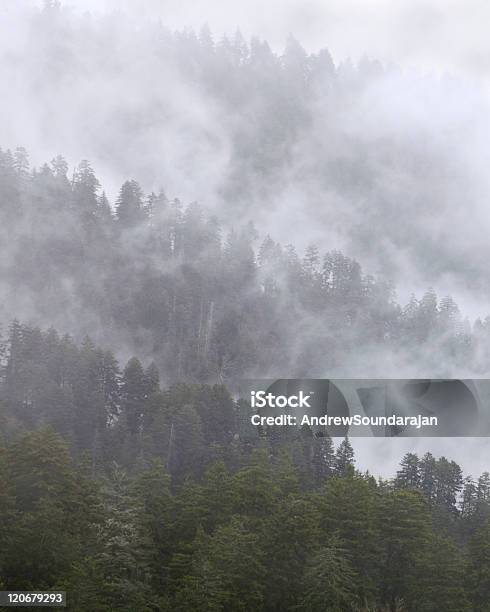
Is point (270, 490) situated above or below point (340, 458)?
below

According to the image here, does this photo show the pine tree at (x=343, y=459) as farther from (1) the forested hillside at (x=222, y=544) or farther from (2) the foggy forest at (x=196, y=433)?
(1) the forested hillside at (x=222, y=544)

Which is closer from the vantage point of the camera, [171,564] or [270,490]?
[171,564]

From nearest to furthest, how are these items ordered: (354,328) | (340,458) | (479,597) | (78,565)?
(78,565) → (479,597) → (340,458) → (354,328)

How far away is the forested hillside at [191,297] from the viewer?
143000 millimetres

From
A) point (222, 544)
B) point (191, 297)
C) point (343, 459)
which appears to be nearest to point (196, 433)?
point (343, 459)

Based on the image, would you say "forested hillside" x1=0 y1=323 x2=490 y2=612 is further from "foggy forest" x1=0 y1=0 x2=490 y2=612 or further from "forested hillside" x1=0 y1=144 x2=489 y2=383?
"forested hillside" x1=0 y1=144 x2=489 y2=383

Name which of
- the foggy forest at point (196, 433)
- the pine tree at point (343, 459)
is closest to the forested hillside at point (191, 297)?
the foggy forest at point (196, 433)

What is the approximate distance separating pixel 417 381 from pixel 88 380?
70.0m

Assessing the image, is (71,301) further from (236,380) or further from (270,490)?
(270,490)

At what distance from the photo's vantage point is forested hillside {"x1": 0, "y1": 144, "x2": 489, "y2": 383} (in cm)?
14300

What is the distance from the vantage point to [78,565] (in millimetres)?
40062

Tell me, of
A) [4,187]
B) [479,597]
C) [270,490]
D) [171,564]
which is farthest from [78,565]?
[4,187]

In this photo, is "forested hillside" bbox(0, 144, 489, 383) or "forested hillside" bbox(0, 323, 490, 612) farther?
"forested hillside" bbox(0, 144, 489, 383)

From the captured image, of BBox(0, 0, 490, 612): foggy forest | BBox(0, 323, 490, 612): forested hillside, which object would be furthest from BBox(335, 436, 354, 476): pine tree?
BBox(0, 323, 490, 612): forested hillside
